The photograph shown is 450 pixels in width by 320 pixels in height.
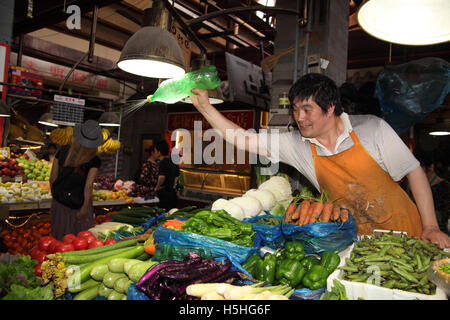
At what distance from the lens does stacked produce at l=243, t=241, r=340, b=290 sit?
170cm

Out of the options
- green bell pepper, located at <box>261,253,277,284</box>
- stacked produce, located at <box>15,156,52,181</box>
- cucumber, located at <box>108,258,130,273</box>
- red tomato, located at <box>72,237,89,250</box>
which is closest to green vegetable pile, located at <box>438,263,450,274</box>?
green bell pepper, located at <box>261,253,277,284</box>

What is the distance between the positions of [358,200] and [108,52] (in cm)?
1039

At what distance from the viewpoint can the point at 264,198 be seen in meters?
3.17

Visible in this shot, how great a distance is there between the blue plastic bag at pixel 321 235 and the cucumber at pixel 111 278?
3.70ft

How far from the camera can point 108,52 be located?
10.5m

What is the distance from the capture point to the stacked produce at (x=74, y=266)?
6.21 feet

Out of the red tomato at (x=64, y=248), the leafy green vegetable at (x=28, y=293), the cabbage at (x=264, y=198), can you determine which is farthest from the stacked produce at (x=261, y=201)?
the leafy green vegetable at (x=28, y=293)

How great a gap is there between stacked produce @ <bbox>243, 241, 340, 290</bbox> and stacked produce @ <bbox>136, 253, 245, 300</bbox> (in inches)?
Result: 6.7

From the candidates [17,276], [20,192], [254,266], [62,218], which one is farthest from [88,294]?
[20,192]

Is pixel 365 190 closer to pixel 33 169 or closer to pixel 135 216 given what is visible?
pixel 135 216

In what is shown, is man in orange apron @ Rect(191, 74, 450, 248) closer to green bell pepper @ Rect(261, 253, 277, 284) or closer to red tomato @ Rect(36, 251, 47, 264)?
green bell pepper @ Rect(261, 253, 277, 284)

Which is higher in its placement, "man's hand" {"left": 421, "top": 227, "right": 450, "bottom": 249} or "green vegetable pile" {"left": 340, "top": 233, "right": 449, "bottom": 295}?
"man's hand" {"left": 421, "top": 227, "right": 450, "bottom": 249}
